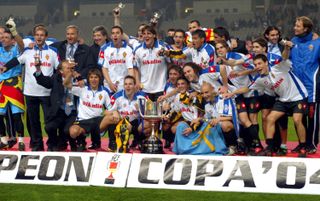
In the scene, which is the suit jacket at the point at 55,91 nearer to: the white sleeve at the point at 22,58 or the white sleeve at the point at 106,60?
the white sleeve at the point at 22,58

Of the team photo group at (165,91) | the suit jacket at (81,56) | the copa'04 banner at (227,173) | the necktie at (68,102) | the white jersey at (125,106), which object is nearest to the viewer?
the copa'04 banner at (227,173)

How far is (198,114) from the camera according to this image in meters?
7.90

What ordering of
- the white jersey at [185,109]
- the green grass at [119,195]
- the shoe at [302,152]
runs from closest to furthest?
1. the green grass at [119,195]
2. the shoe at [302,152]
3. the white jersey at [185,109]

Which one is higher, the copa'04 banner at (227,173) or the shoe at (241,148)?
the copa'04 banner at (227,173)

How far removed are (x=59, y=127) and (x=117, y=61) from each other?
1.13 m

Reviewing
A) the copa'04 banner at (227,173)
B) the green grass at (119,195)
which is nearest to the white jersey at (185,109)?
the copa'04 banner at (227,173)

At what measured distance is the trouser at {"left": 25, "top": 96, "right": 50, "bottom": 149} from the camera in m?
8.48

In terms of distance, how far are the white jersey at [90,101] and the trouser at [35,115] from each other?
19.0 inches

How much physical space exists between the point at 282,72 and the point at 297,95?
1.05 feet

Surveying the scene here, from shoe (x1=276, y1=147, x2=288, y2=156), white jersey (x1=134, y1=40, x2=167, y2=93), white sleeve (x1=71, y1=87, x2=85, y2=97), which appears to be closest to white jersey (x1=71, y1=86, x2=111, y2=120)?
white sleeve (x1=71, y1=87, x2=85, y2=97)

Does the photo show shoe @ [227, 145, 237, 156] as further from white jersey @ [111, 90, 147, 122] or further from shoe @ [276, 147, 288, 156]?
white jersey @ [111, 90, 147, 122]

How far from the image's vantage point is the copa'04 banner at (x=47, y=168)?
6402 millimetres

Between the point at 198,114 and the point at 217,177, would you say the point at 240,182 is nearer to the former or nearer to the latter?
the point at 217,177

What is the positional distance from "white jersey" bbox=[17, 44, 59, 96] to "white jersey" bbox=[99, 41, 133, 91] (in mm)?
659
